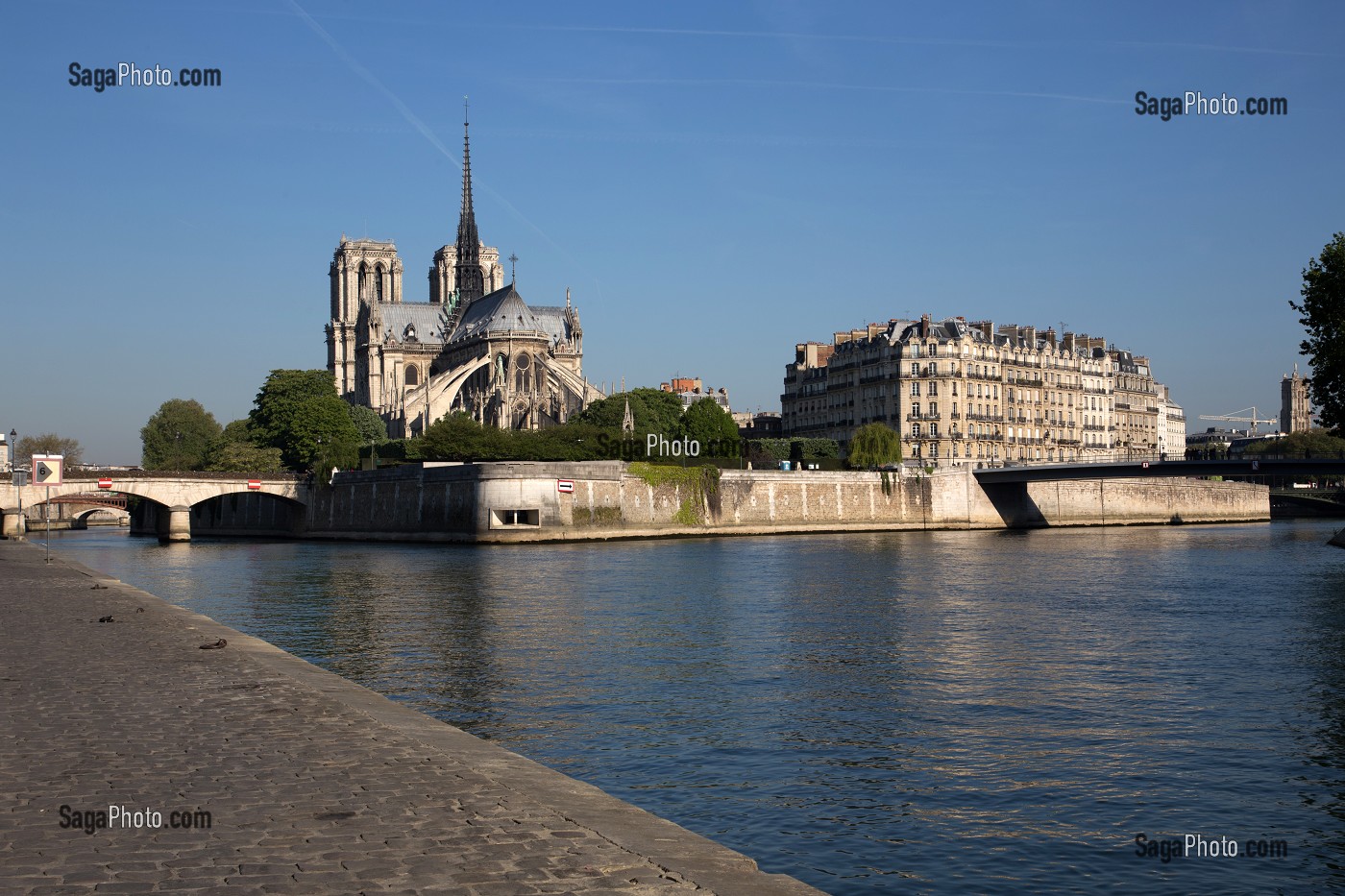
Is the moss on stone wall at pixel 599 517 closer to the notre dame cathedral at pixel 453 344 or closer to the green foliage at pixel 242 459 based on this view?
the green foliage at pixel 242 459

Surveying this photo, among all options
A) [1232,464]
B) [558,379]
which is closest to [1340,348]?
[1232,464]

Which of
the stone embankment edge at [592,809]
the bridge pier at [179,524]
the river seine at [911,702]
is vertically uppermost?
the bridge pier at [179,524]

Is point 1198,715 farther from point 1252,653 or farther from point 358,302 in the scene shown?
point 358,302

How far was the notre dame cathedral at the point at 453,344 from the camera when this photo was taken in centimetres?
13038

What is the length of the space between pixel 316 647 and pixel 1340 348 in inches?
1555

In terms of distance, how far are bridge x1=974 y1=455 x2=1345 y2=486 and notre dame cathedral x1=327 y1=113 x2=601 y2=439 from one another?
53.6 metres

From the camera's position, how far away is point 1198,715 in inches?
688

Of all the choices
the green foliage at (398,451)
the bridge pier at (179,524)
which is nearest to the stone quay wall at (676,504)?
the bridge pier at (179,524)

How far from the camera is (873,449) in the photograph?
93.8 m

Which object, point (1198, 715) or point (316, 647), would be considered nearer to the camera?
point (1198, 715)

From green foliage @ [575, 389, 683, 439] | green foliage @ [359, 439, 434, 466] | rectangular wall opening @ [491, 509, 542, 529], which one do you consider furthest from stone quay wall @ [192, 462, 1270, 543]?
green foliage @ [575, 389, 683, 439]

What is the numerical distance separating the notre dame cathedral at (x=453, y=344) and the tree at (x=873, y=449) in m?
38.5

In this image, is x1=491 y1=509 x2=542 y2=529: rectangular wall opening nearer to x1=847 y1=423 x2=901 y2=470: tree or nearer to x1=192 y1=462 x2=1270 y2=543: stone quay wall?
x1=192 y1=462 x2=1270 y2=543: stone quay wall

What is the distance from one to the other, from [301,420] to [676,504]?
38073mm
